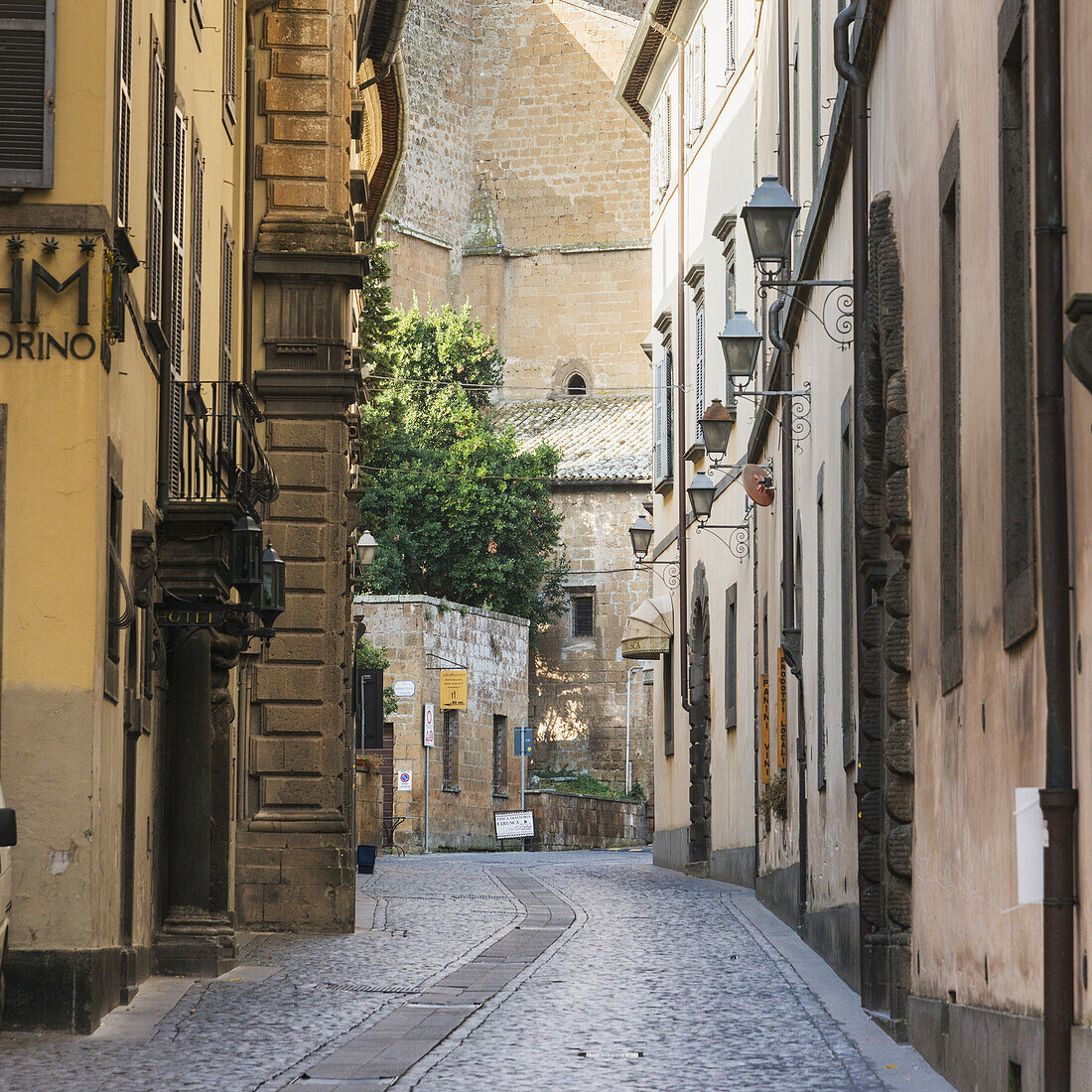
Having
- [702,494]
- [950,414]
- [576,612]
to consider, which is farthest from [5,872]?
[576,612]

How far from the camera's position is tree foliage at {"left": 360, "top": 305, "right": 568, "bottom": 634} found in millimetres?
56656

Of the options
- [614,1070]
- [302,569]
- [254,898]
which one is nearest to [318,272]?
[302,569]

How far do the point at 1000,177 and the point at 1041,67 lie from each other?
3.97 feet

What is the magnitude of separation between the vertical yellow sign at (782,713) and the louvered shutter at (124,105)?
31.2ft

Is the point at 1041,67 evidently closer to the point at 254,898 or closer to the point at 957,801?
the point at 957,801

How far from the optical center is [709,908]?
20.7 meters

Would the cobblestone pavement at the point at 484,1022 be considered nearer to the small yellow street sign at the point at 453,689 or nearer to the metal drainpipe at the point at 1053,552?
the metal drainpipe at the point at 1053,552

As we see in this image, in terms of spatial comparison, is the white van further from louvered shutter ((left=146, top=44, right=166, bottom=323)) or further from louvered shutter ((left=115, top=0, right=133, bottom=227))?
louvered shutter ((left=146, top=44, right=166, bottom=323))

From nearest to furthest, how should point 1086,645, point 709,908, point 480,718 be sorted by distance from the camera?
point 1086,645 < point 709,908 < point 480,718

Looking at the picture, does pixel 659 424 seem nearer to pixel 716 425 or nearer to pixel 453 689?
pixel 716 425

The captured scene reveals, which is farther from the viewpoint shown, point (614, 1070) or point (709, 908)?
point (709, 908)

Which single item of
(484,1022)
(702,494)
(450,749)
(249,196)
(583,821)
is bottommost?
(583,821)

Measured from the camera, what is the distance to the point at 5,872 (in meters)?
9.89

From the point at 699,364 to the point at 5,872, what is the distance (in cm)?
2147
